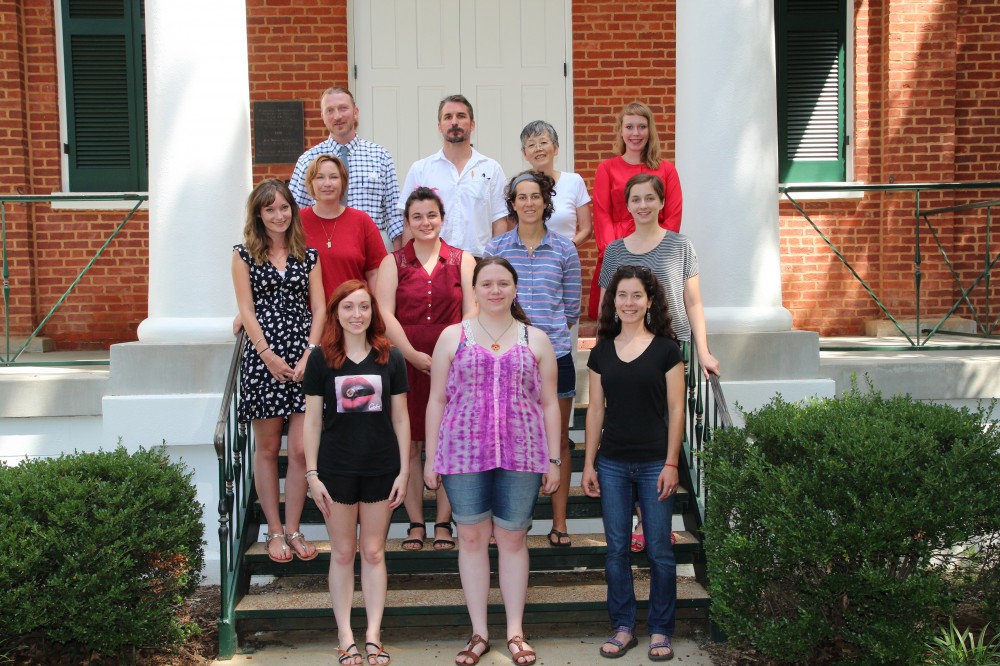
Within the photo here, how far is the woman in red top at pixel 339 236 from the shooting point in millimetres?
5059

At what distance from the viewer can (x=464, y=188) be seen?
5484mm

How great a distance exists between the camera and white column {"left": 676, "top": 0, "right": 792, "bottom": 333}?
6062mm

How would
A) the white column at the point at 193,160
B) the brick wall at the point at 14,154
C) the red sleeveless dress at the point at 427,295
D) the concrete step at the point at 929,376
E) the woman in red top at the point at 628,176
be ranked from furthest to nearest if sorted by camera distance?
the brick wall at the point at 14,154 < the concrete step at the point at 929,376 < the white column at the point at 193,160 < the woman in red top at the point at 628,176 < the red sleeveless dress at the point at 427,295

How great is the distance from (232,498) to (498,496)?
1.41 meters

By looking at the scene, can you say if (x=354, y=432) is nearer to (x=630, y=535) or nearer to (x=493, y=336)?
(x=493, y=336)

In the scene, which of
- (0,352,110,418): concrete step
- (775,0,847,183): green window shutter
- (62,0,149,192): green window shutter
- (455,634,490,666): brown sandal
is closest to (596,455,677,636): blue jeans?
(455,634,490,666): brown sandal

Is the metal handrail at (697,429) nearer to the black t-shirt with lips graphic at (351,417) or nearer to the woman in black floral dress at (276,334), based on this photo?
the black t-shirt with lips graphic at (351,417)

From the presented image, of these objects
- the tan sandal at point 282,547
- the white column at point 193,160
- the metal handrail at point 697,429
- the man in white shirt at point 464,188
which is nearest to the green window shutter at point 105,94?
the white column at point 193,160

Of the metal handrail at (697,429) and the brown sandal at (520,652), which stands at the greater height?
the metal handrail at (697,429)

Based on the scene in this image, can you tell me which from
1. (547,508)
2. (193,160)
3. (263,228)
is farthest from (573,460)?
(193,160)

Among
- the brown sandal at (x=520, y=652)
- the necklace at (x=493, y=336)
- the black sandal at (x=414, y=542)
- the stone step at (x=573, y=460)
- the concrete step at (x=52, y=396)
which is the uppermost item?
the necklace at (x=493, y=336)

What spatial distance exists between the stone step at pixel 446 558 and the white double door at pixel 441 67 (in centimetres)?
426

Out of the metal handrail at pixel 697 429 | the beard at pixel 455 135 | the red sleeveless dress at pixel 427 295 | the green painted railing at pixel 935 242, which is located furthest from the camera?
the green painted railing at pixel 935 242

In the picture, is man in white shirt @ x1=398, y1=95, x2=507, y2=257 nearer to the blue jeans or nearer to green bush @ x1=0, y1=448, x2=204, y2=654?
the blue jeans
